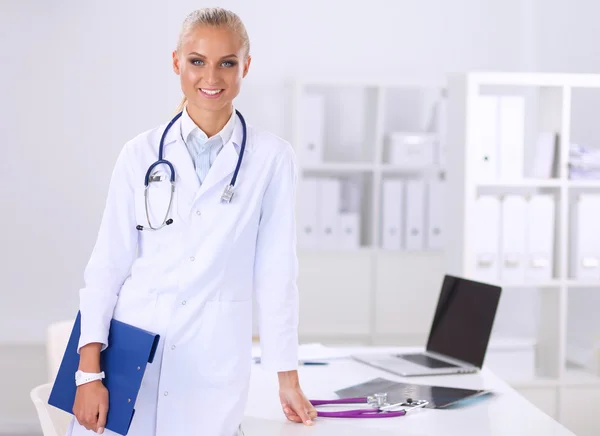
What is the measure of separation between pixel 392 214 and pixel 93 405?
327 centimetres

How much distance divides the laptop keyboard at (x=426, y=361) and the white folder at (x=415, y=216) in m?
2.26

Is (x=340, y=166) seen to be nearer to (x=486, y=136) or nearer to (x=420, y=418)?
(x=486, y=136)

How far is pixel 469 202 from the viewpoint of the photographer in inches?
133

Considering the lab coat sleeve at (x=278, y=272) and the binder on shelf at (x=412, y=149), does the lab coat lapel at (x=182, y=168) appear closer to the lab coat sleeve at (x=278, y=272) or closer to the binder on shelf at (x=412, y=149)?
the lab coat sleeve at (x=278, y=272)

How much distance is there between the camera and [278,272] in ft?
5.98

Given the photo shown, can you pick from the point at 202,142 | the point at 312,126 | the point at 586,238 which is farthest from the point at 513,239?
the point at 202,142

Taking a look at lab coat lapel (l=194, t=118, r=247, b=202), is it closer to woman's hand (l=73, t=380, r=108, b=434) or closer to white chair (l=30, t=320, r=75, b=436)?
woman's hand (l=73, t=380, r=108, b=434)

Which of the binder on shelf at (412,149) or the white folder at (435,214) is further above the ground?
the binder on shelf at (412,149)

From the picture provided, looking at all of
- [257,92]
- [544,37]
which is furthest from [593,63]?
[257,92]

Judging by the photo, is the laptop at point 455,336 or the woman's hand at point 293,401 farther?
the laptop at point 455,336

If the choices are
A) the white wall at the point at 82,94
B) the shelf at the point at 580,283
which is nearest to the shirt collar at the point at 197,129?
the shelf at the point at 580,283

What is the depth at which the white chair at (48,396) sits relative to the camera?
2166 mm

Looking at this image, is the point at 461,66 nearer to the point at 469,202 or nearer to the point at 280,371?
the point at 469,202

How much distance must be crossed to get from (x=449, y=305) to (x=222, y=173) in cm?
109
